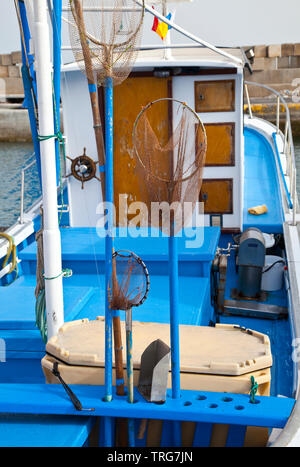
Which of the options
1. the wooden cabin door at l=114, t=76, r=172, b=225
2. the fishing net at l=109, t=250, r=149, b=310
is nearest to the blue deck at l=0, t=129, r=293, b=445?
the fishing net at l=109, t=250, r=149, b=310

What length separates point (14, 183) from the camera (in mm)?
18859

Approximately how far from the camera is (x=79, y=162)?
6.62 m

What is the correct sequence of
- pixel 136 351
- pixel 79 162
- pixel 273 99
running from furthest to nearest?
pixel 273 99
pixel 79 162
pixel 136 351

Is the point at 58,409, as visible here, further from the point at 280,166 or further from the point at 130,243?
the point at 280,166

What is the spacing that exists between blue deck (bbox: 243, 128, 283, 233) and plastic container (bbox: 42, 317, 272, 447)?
3.59 metres

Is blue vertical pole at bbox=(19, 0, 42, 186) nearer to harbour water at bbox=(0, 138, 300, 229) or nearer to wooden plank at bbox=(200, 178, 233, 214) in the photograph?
wooden plank at bbox=(200, 178, 233, 214)

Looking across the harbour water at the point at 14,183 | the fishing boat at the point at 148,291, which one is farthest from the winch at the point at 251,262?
the harbour water at the point at 14,183

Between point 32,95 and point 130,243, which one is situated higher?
point 32,95

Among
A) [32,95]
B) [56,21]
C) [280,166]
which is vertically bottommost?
[280,166]

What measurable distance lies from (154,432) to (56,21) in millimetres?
2690

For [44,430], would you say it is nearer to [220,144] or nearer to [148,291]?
[148,291]

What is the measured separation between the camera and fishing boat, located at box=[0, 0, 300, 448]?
2.91 meters

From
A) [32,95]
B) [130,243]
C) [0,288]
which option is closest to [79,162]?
[130,243]

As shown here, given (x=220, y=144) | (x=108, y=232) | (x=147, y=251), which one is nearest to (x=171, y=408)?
(x=108, y=232)
